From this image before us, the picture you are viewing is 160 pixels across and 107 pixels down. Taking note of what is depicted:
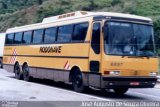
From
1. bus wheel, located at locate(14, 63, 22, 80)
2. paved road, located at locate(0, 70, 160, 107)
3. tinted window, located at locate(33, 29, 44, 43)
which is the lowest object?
paved road, located at locate(0, 70, 160, 107)

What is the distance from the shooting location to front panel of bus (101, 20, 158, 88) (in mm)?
16844

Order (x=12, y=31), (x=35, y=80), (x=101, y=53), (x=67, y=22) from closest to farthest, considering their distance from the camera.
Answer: (x=101, y=53)
(x=67, y=22)
(x=35, y=80)
(x=12, y=31)

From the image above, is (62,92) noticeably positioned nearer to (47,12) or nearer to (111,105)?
(111,105)

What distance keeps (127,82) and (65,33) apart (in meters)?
4.52

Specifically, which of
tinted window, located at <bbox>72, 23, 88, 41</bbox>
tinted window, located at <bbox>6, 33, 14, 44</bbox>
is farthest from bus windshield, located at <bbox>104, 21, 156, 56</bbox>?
tinted window, located at <bbox>6, 33, 14, 44</bbox>

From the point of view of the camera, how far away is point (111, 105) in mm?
13969

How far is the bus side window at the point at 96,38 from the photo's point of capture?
17375mm

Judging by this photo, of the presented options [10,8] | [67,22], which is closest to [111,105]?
[67,22]

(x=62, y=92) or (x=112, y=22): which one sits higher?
(x=112, y=22)

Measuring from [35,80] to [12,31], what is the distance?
431cm

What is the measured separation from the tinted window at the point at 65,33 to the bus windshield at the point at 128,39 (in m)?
2.97

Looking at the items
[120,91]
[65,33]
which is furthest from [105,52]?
[65,33]

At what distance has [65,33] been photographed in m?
20.4

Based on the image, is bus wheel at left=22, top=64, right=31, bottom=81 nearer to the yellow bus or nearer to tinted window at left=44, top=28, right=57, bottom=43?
tinted window at left=44, top=28, right=57, bottom=43
